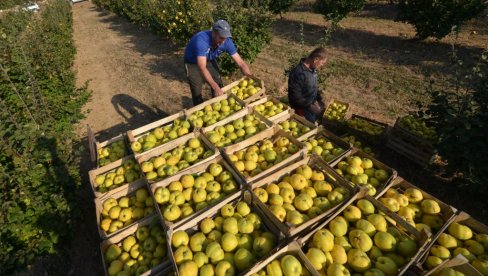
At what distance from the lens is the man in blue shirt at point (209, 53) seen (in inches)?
204

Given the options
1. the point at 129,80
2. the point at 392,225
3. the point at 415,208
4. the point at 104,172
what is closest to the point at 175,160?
the point at 104,172

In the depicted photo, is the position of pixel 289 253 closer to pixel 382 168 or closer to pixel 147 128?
pixel 382 168

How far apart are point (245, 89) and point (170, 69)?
634 cm

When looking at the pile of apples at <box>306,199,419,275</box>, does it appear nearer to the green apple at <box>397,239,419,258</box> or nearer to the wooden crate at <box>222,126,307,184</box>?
the green apple at <box>397,239,419,258</box>

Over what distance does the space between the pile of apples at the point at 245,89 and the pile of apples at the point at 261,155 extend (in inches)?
75.4

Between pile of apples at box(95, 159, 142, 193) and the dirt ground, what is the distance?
60.6 inches

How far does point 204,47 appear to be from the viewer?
539cm

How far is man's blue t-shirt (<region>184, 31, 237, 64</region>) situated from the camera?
5.40 metres

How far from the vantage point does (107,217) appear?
11.1 ft

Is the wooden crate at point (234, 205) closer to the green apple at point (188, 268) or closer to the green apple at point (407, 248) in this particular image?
the green apple at point (188, 268)

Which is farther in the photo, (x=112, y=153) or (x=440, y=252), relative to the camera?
(x=112, y=153)

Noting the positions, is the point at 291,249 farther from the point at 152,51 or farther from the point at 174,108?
the point at 152,51

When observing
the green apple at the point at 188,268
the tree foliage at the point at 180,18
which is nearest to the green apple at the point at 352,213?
the green apple at the point at 188,268

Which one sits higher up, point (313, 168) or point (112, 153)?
point (112, 153)
